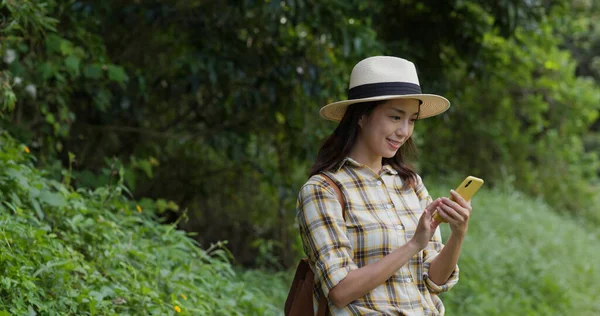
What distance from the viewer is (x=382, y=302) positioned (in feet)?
8.90

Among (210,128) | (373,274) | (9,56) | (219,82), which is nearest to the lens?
(373,274)

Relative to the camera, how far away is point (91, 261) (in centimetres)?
415

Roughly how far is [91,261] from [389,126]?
1.95 metres

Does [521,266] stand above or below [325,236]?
below

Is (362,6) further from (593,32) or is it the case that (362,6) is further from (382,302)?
(593,32)

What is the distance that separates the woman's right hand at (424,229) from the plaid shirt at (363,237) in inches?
4.9

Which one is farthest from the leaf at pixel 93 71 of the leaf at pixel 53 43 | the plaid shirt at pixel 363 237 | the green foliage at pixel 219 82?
the plaid shirt at pixel 363 237

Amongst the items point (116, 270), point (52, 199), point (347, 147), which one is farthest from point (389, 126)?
point (52, 199)

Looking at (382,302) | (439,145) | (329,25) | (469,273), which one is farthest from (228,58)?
(439,145)

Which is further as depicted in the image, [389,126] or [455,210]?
[389,126]

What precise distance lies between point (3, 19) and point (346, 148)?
2.22 m

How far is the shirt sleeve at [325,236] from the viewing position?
2.65 metres

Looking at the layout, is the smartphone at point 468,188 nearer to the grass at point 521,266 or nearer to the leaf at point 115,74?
the leaf at point 115,74

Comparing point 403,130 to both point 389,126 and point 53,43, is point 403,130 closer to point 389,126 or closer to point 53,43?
point 389,126
